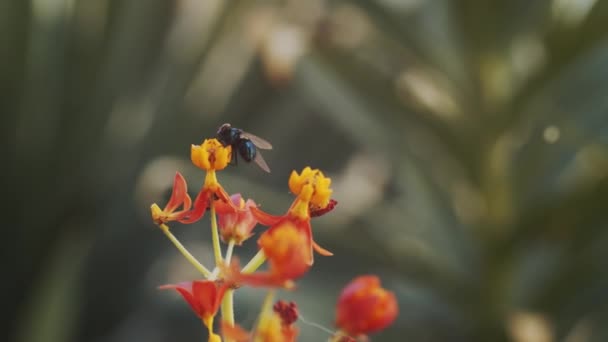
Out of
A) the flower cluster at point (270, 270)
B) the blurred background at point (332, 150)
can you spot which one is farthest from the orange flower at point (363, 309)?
the blurred background at point (332, 150)

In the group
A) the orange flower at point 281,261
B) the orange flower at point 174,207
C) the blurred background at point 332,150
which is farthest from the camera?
the blurred background at point 332,150

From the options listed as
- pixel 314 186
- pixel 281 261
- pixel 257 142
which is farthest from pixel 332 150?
pixel 281 261

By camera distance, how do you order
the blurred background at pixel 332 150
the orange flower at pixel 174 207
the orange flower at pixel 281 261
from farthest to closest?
the blurred background at pixel 332 150 < the orange flower at pixel 174 207 < the orange flower at pixel 281 261

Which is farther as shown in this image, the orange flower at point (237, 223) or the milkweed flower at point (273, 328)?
the orange flower at point (237, 223)

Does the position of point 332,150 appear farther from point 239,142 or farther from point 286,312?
point 286,312

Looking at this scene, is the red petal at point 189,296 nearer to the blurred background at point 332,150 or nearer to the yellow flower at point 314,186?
the yellow flower at point 314,186

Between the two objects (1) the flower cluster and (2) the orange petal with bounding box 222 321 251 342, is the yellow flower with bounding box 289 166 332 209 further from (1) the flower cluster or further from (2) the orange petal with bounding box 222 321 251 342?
(2) the orange petal with bounding box 222 321 251 342

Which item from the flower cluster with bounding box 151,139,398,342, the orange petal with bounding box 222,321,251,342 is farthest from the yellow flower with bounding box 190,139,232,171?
the orange petal with bounding box 222,321,251,342

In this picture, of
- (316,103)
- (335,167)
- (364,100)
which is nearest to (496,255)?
(364,100)
